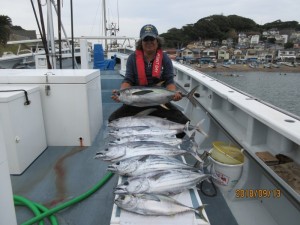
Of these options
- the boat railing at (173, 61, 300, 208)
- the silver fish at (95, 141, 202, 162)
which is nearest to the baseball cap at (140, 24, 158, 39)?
the boat railing at (173, 61, 300, 208)

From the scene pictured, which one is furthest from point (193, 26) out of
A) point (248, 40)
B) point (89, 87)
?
point (89, 87)

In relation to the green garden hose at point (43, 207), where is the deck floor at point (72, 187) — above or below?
below

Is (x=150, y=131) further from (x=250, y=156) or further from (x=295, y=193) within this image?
(x=295, y=193)

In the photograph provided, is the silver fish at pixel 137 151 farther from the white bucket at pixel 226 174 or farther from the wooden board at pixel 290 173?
the wooden board at pixel 290 173

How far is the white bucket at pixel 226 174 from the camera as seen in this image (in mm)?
2324

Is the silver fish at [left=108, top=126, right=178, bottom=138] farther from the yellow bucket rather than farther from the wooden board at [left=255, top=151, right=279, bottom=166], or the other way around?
the wooden board at [left=255, top=151, right=279, bottom=166]

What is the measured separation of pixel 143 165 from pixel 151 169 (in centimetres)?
7

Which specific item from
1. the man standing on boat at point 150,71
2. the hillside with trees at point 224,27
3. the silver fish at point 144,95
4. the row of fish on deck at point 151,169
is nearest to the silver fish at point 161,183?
the row of fish on deck at point 151,169

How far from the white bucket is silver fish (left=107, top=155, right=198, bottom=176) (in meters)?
0.59

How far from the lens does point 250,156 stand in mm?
2127

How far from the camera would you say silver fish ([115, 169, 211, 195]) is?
5.22 ft

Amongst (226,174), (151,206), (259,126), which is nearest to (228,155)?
(226,174)

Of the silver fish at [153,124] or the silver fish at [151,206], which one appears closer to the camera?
the silver fish at [151,206]

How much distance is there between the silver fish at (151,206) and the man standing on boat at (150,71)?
1.61m
